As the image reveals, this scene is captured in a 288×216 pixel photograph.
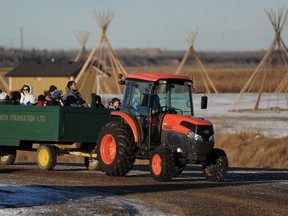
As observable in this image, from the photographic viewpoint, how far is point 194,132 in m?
16.9

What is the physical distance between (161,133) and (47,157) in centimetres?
302

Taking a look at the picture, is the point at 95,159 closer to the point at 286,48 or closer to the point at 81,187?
the point at 81,187

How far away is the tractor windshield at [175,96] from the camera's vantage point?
17375mm

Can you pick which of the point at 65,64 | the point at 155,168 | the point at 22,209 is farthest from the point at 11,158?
the point at 65,64

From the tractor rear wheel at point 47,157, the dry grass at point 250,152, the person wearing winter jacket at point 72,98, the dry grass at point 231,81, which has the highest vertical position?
the dry grass at point 231,81

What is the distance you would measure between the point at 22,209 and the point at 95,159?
22.8 feet

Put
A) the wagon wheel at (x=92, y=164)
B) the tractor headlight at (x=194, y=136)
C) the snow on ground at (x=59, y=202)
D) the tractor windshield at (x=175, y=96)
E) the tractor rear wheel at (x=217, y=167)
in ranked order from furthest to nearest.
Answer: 1. the wagon wheel at (x=92, y=164)
2. the tractor windshield at (x=175, y=96)
3. the tractor rear wheel at (x=217, y=167)
4. the tractor headlight at (x=194, y=136)
5. the snow on ground at (x=59, y=202)

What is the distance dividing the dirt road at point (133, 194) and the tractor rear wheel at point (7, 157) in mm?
1724

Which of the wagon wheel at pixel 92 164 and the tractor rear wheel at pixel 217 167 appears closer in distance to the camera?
the tractor rear wheel at pixel 217 167

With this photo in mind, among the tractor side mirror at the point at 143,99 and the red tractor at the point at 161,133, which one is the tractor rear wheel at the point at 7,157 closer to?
the red tractor at the point at 161,133

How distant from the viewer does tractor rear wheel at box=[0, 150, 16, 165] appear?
20953 mm

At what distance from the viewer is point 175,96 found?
57.4 feet

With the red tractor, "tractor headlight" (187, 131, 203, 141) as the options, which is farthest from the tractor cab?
"tractor headlight" (187, 131, 203, 141)

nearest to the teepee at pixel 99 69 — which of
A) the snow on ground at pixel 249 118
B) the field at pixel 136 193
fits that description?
the snow on ground at pixel 249 118
